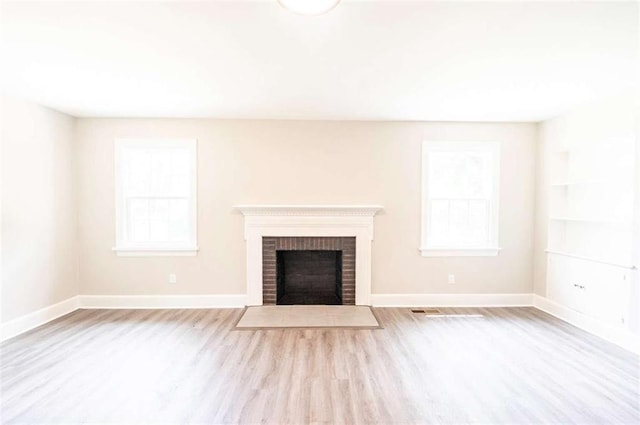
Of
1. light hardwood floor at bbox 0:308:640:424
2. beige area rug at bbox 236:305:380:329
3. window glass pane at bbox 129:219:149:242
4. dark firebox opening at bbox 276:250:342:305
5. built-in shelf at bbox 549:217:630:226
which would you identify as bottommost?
light hardwood floor at bbox 0:308:640:424

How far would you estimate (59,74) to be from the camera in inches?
114

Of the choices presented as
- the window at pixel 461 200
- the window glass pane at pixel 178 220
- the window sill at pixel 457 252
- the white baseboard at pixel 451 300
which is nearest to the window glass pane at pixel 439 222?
the window at pixel 461 200

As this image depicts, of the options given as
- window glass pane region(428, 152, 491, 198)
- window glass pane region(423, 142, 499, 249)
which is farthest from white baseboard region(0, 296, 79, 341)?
window glass pane region(428, 152, 491, 198)

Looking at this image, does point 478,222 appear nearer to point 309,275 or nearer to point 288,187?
point 309,275

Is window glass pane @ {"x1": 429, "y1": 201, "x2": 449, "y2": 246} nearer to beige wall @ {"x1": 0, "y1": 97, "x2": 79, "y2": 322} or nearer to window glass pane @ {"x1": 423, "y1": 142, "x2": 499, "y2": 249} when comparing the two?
window glass pane @ {"x1": 423, "y1": 142, "x2": 499, "y2": 249}

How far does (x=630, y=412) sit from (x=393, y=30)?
3.01 metres

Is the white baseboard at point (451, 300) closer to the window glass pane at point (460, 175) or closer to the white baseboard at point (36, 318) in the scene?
the window glass pane at point (460, 175)

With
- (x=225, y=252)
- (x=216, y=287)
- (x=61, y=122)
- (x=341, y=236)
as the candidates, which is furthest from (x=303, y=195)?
(x=61, y=122)

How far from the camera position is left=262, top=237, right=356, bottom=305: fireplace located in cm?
450

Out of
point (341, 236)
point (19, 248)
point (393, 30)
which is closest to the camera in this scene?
point (393, 30)

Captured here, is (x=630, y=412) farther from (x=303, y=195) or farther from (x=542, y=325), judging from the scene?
(x=303, y=195)

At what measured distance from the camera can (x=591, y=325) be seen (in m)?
3.63

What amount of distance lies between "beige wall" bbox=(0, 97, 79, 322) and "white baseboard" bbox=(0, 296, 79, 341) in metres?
0.06

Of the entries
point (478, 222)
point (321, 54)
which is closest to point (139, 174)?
point (321, 54)
